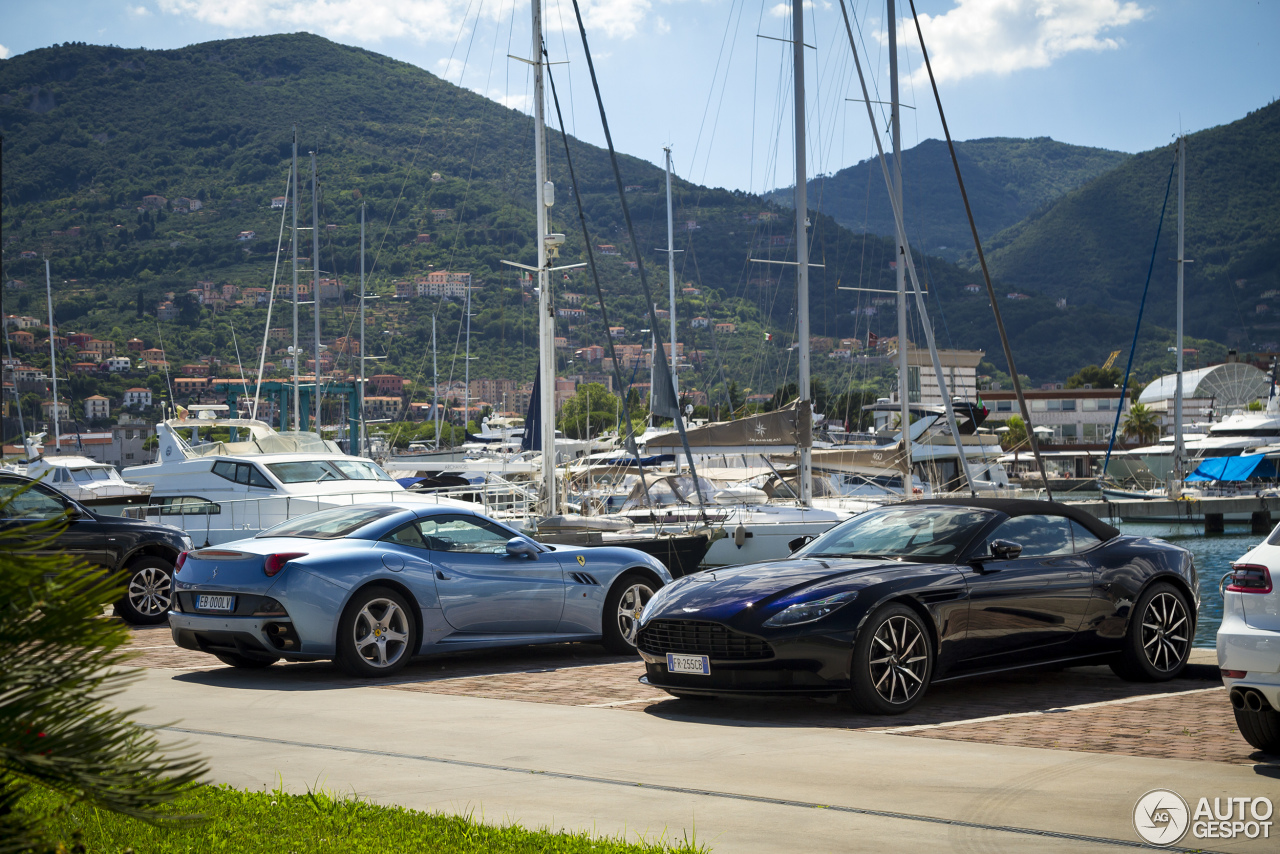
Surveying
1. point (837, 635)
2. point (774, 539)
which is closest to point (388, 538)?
point (837, 635)

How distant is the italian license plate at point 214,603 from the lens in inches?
369

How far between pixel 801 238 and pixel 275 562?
18.3 m

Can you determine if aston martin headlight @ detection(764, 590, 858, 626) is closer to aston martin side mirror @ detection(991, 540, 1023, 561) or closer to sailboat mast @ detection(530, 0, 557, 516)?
aston martin side mirror @ detection(991, 540, 1023, 561)

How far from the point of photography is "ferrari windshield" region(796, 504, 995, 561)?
8516mm

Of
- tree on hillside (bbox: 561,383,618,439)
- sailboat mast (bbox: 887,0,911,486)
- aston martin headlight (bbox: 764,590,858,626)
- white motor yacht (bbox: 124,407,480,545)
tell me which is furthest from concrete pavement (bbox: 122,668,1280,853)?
tree on hillside (bbox: 561,383,618,439)

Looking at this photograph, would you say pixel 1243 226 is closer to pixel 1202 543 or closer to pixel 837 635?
pixel 1202 543

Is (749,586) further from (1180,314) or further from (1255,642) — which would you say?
(1180,314)

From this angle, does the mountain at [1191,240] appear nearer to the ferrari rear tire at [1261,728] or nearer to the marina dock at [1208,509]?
the marina dock at [1208,509]

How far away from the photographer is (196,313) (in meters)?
94.2

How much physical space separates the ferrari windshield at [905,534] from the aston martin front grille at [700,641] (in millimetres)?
1412

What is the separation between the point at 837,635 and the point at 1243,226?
160536 mm

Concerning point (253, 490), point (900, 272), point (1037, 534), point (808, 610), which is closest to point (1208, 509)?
point (900, 272)

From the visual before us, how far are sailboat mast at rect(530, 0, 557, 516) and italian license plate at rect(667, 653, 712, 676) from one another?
13.8 meters

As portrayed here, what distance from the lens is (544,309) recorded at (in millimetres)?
22656
